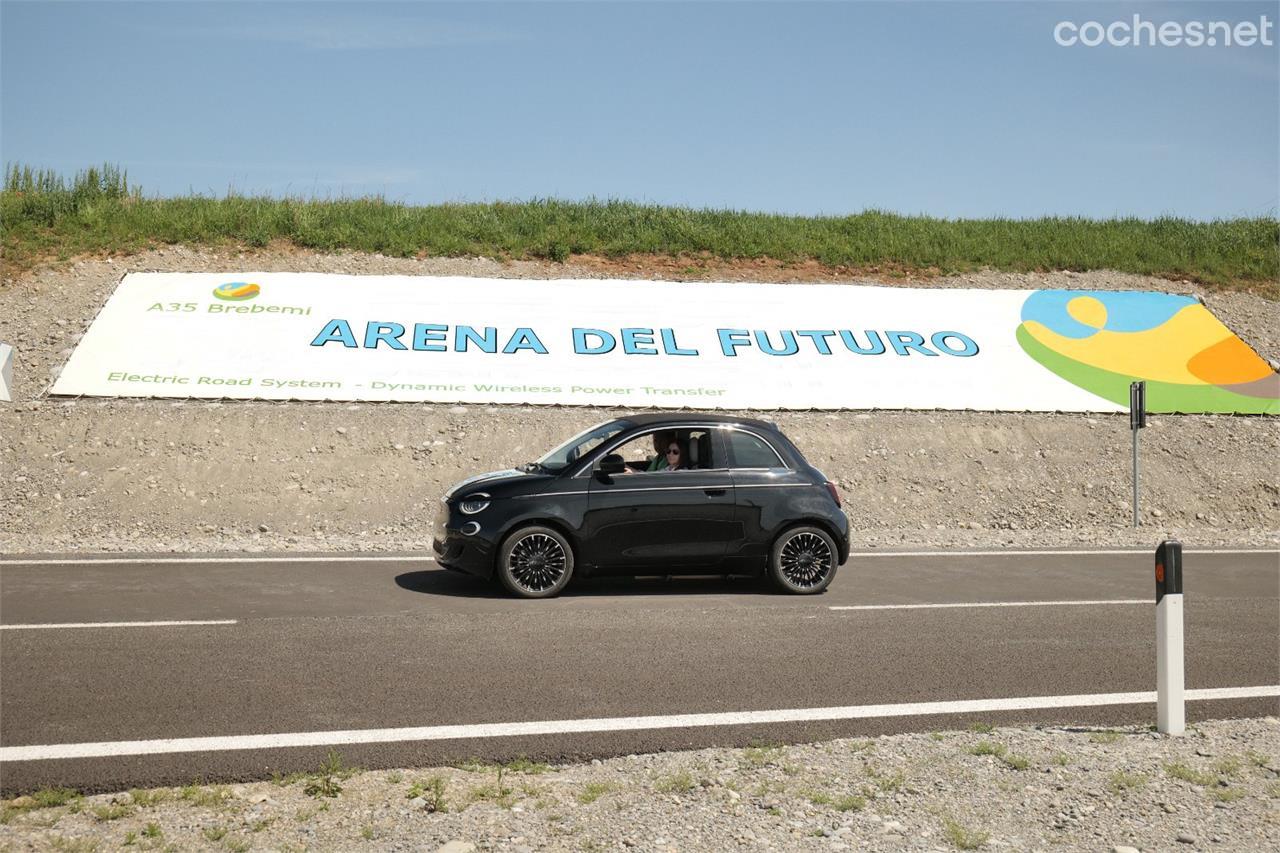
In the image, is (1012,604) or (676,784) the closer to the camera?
(676,784)

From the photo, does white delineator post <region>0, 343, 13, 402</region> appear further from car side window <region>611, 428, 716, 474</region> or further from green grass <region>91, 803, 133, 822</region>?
green grass <region>91, 803, 133, 822</region>

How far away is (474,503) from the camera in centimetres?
1059

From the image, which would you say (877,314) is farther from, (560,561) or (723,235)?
(560,561)

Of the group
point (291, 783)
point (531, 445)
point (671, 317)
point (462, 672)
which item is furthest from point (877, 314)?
point (291, 783)

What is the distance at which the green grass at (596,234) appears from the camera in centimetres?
2736

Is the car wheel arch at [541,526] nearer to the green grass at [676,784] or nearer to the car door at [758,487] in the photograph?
the car door at [758,487]

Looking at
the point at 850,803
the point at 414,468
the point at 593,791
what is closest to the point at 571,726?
the point at 593,791

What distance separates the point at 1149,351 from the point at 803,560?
16385 mm

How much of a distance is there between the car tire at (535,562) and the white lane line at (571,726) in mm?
4117

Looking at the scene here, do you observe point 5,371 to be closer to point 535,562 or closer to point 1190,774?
point 535,562

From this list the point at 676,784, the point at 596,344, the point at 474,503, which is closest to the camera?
the point at 676,784

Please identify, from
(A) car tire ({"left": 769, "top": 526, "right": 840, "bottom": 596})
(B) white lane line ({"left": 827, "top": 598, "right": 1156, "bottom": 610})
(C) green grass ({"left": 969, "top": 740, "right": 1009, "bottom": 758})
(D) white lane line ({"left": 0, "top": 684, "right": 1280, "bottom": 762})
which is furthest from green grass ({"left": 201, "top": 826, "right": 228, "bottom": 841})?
(A) car tire ({"left": 769, "top": 526, "right": 840, "bottom": 596})

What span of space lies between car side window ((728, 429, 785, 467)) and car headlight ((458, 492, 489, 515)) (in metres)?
2.50

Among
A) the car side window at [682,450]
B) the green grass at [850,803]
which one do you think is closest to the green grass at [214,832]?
the green grass at [850,803]
